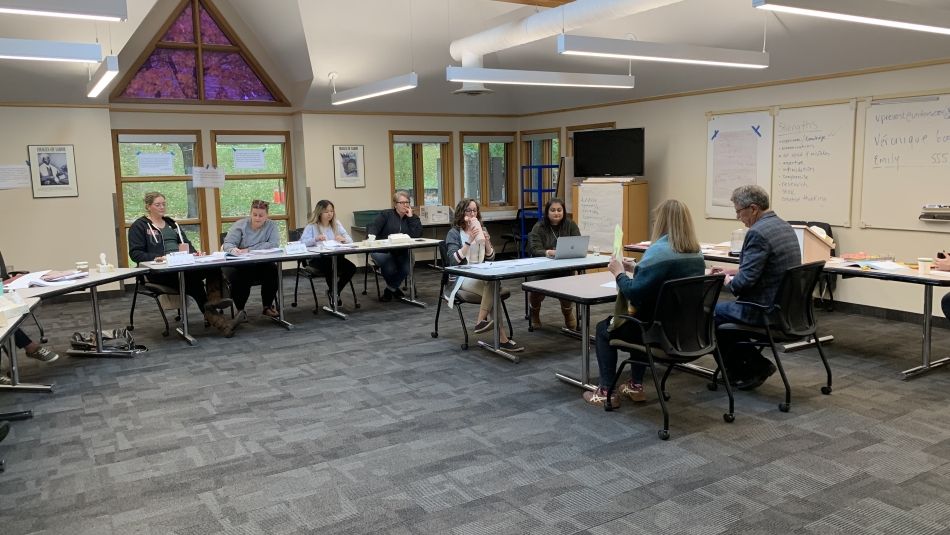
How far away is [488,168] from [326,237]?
4.43m

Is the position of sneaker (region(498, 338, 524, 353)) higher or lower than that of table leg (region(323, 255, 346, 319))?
lower

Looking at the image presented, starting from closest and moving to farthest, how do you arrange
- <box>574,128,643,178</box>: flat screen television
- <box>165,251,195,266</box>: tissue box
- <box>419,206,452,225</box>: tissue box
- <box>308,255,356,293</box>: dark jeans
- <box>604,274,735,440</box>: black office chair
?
<box>604,274,735,440</box>: black office chair < <box>165,251,195,266</box>: tissue box < <box>308,255,356,293</box>: dark jeans < <box>574,128,643,178</box>: flat screen television < <box>419,206,452,225</box>: tissue box

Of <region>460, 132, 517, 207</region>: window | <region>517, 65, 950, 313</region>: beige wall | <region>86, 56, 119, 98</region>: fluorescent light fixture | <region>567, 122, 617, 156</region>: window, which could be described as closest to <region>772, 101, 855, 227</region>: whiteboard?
<region>517, 65, 950, 313</region>: beige wall

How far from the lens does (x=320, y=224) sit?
7.21 meters

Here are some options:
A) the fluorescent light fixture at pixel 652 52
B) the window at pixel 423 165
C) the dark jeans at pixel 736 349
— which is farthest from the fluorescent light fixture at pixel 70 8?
the window at pixel 423 165

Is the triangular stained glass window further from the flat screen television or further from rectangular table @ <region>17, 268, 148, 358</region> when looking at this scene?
the flat screen television

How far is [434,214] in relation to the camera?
999cm

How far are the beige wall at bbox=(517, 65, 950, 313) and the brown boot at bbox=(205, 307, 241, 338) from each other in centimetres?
520

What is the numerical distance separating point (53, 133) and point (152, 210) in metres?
2.61

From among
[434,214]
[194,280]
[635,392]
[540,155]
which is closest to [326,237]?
[194,280]

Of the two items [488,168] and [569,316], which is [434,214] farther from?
[569,316]

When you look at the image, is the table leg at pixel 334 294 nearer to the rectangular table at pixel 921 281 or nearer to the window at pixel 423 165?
the window at pixel 423 165

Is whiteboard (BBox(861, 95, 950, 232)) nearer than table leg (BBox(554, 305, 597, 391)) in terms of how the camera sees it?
No

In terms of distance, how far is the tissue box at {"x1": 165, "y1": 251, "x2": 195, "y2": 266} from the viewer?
19.2 feet
